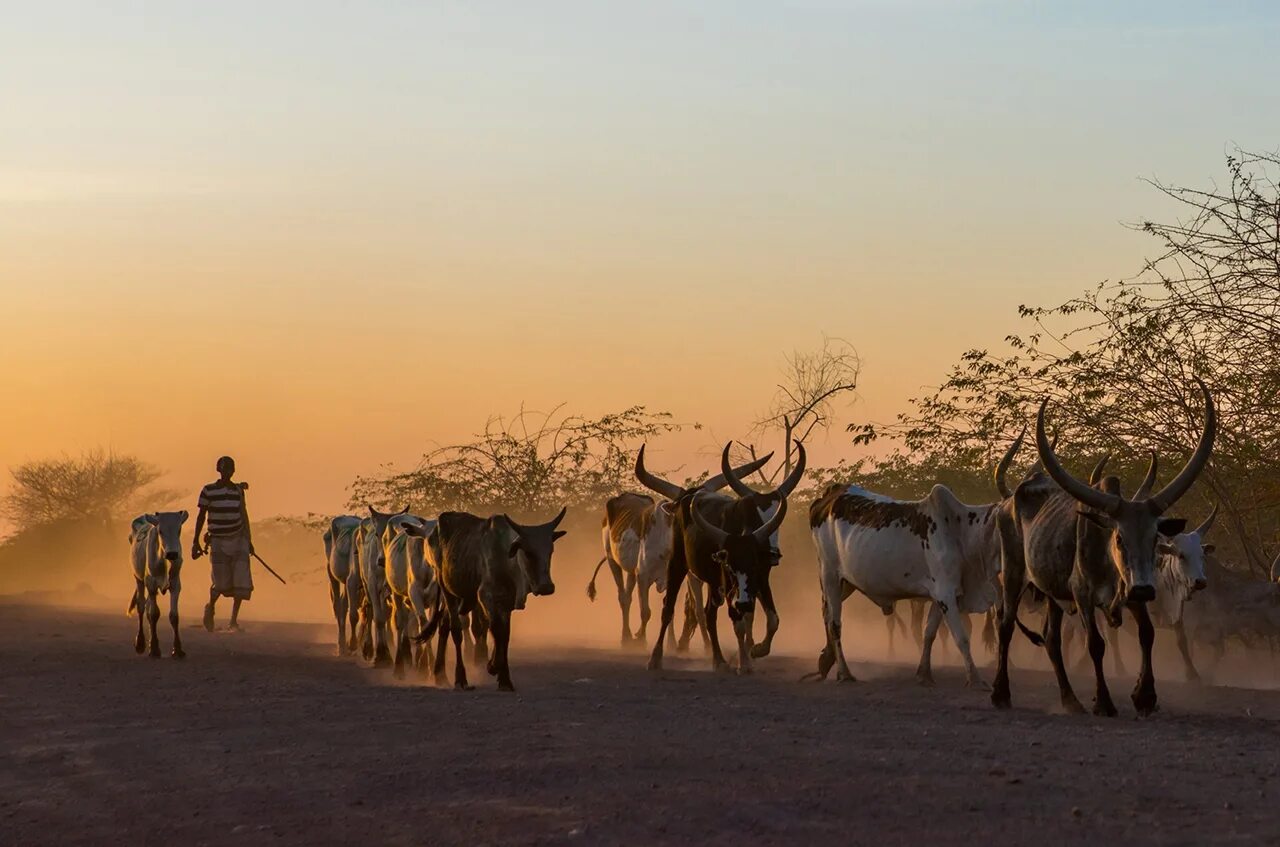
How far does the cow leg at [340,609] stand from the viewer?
22.1 meters

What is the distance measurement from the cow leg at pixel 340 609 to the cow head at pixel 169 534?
2295 mm

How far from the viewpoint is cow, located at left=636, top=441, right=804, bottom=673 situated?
1828 centimetres

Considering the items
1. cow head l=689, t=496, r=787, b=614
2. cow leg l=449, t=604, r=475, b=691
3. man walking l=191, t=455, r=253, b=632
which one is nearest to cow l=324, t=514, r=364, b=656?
man walking l=191, t=455, r=253, b=632

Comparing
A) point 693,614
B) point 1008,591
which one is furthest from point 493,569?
point 693,614

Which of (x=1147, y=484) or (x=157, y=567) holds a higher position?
(x=1147, y=484)

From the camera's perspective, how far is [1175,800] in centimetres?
878

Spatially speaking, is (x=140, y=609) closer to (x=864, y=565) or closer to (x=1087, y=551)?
(x=864, y=565)

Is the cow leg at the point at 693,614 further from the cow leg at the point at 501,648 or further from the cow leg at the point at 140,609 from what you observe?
the cow leg at the point at 140,609

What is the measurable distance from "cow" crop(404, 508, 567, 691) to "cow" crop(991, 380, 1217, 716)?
3.86 m

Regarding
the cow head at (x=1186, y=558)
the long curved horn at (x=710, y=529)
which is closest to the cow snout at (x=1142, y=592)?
the cow head at (x=1186, y=558)

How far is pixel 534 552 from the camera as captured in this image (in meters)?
16.0

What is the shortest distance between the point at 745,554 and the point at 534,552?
304cm

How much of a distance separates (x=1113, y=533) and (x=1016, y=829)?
16.8 feet

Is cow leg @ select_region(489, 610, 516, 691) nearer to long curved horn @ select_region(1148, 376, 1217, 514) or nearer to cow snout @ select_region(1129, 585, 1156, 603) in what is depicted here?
cow snout @ select_region(1129, 585, 1156, 603)
